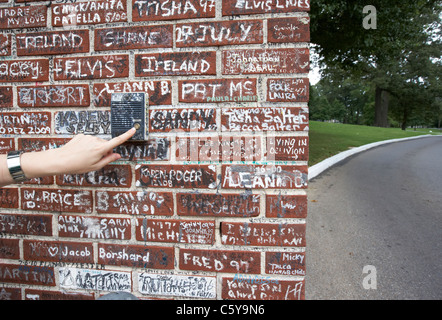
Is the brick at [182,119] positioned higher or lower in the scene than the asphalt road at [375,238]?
higher

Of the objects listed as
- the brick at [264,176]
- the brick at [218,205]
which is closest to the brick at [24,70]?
the brick at [218,205]

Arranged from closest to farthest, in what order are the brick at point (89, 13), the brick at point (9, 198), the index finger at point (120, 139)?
the index finger at point (120, 139)
the brick at point (89, 13)
the brick at point (9, 198)

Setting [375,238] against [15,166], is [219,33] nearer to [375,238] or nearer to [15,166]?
[15,166]

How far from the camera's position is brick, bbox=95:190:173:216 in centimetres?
144

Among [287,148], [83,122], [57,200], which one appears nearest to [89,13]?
[83,122]

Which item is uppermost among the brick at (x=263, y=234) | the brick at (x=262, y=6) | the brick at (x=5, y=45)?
the brick at (x=262, y=6)

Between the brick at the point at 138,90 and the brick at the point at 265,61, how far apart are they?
324 millimetres

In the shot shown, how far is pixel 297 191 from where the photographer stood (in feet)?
4.49

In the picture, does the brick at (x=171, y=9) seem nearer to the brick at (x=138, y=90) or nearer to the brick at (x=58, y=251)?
the brick at (x=138, y=90)

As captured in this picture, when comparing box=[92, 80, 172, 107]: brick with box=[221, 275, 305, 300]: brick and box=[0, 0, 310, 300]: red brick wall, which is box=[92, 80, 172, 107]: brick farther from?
box=[221, 275, 305, 300]: brick

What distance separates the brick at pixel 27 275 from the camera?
154 centimetres

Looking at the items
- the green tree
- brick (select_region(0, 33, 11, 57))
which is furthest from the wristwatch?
the green tree
